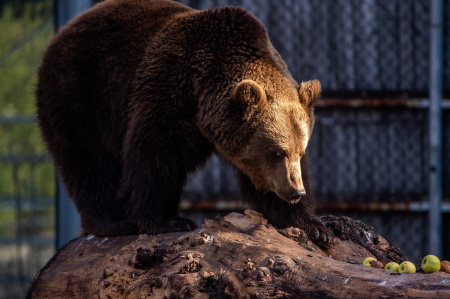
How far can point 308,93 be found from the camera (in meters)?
4.20

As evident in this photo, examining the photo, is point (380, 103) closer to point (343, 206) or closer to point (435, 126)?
point (435, 126)

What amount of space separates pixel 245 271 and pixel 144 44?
2071 millimetres

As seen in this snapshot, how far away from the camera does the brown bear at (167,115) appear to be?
405 centimetres

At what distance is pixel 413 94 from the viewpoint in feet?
24.3

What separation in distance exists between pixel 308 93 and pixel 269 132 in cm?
43

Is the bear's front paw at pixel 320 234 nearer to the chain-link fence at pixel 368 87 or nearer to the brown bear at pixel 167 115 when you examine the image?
the brown bear at pixel 167 115

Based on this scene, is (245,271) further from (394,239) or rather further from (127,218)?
(394,239)

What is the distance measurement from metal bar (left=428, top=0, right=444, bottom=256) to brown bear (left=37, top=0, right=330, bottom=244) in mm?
3438

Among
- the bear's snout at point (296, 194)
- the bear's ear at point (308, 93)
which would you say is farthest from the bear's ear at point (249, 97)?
the bear's snout at point (296, 194)

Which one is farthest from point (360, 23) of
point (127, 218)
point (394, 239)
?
point (127, 218)

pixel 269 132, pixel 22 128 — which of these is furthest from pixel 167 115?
pixel 22 128

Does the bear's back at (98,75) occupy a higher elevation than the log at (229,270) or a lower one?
higher

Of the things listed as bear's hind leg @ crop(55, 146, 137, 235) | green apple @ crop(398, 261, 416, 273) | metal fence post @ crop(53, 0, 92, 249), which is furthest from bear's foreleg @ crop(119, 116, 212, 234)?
metal fence post @ crop(53, 0, 92, 249)

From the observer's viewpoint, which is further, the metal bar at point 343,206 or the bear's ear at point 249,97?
the metal bar at point 343,206
